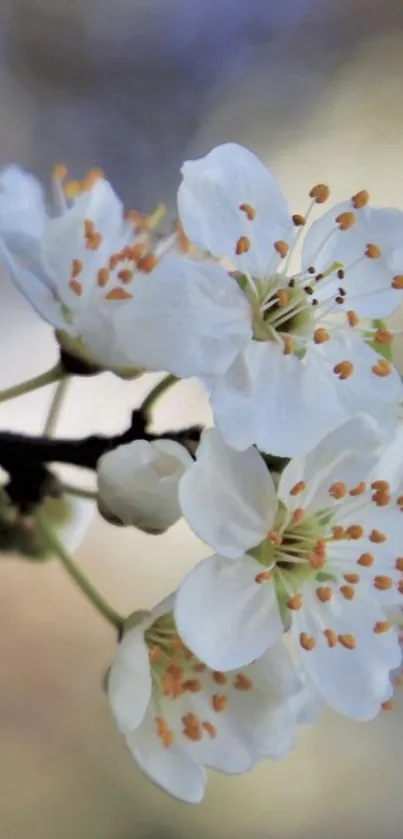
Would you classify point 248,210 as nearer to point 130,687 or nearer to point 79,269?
point 79,269

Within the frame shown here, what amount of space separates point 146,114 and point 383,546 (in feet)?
3.51

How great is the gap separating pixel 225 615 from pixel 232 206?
20 cm

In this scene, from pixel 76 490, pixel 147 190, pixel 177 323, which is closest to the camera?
pixel 177 323

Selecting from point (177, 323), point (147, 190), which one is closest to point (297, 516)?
point (177, 323)

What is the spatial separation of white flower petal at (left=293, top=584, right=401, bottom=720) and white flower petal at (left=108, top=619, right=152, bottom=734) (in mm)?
80

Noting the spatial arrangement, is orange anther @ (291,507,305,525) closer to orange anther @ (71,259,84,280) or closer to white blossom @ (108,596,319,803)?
white blossom @ (108,596,319,803)

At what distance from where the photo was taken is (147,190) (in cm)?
140

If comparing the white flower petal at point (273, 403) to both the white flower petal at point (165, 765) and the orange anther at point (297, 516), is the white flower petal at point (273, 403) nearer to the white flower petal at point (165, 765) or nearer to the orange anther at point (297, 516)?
the orange anther at point (297, 516)

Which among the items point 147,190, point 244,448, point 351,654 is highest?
point 244,448

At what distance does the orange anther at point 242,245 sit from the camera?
1.55ft

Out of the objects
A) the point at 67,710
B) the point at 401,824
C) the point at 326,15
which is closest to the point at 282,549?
the point at 67,710

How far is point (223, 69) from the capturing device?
1463 mm

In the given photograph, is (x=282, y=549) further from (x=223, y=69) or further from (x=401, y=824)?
(x=223, y=69)

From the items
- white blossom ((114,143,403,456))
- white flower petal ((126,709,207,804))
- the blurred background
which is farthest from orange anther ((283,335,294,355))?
the blurred background
